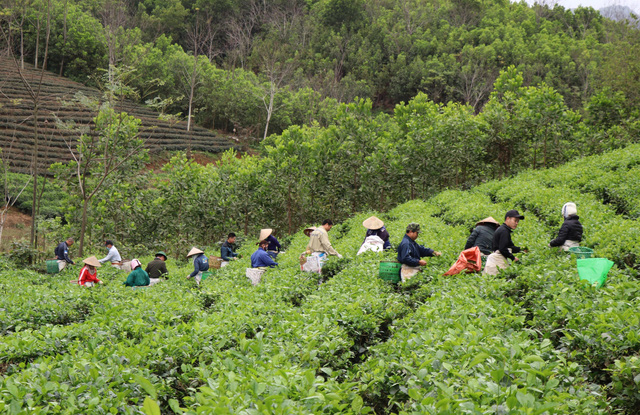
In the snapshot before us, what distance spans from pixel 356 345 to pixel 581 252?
4199 mm

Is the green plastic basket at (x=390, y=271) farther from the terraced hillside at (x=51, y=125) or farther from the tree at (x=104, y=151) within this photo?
the terraced hillside at (x=51, y=125)

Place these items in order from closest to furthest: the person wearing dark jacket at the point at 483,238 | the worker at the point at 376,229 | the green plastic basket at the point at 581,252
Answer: the green plastic basket at the point at 581,252
the person wearing dark jacket at the point at 483,238
the worker at the point at 376,229

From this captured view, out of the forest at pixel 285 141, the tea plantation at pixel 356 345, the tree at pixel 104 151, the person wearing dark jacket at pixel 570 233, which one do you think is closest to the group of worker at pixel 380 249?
the person wearing dark jacket at pixel 570 233

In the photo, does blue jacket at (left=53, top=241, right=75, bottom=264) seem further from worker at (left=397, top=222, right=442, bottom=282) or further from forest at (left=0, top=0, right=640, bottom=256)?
worker at (left=397, top=222, right=442, bottom=282)

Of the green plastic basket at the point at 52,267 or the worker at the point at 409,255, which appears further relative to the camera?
the green plastic basket at the point at 52,267

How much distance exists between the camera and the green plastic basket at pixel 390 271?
816 centimetres

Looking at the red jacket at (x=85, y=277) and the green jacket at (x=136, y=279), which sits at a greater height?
the green jacket at (x=136, y=279)

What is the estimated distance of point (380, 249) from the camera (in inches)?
410

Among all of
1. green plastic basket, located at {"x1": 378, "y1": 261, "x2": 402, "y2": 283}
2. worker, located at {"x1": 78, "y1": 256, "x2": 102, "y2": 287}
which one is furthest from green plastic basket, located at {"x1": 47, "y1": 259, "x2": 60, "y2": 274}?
green plastic basket, located at {"x1": 378, "y1": 261, "x2": 402, "y2": 283}

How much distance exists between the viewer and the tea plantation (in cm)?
321

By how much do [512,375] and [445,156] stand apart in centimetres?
2121

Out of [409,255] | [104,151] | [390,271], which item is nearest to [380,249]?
[390,271]

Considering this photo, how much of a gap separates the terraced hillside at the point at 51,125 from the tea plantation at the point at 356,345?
29744mm

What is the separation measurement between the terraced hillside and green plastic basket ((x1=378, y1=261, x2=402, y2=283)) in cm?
2989
